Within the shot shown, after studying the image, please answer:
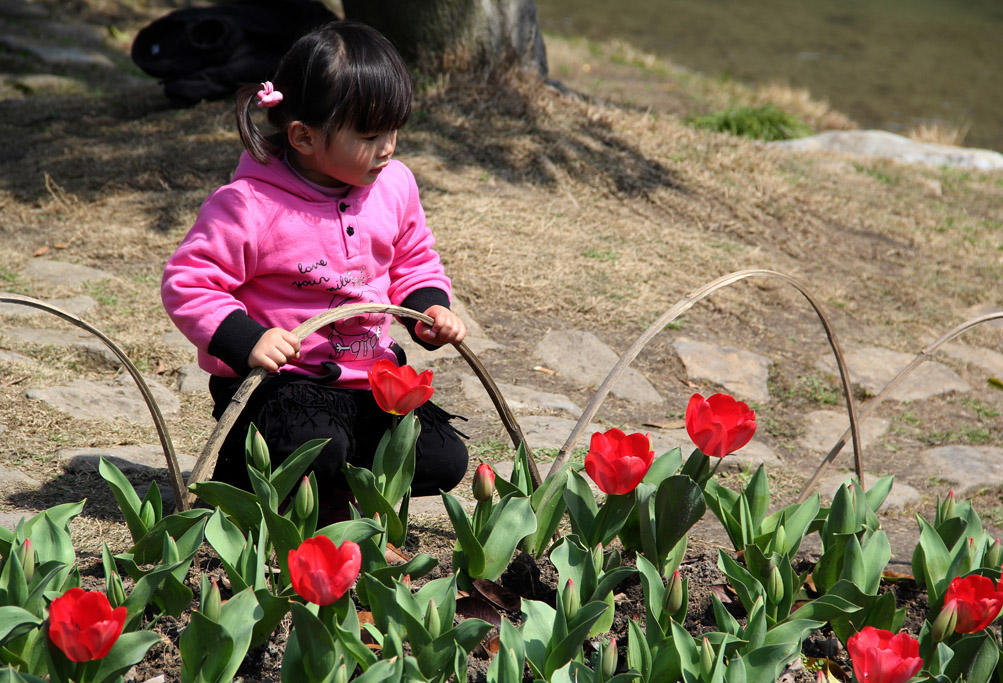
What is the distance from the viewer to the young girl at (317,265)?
76.0 inches

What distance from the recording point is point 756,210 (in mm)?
4969

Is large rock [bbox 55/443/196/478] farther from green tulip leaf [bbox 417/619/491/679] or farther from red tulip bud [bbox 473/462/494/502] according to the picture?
green tulip leaf [bbox 417/619/491/679]

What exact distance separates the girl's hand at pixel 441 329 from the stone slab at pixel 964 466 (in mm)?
1866

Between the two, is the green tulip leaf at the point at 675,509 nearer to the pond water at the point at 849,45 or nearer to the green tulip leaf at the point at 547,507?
the green tulip leaf at the point at 547,507

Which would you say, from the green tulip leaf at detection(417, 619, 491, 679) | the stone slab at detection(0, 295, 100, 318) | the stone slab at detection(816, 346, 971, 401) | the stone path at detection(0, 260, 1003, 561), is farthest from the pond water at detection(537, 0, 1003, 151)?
the green tulip leaf at detection(417, 619, 491, 679)

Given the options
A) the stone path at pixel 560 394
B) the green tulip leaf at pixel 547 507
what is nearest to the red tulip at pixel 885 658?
the green tulip leaf at pixel 547 507

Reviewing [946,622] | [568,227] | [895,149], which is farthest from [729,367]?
[895,149]

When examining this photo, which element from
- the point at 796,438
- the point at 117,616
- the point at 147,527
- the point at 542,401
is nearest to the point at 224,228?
the point at 147,527

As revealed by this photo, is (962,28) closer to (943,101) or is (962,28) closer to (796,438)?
(943,101)

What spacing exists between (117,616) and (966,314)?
4177 mm

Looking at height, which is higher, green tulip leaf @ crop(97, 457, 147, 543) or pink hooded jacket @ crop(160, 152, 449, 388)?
pink hooded jacket @ crop(160, 152, 449, 388)

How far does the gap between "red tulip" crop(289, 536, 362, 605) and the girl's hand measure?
69 cm

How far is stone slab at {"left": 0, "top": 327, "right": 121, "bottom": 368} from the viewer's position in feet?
9.77

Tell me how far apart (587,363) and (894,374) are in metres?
1.27
